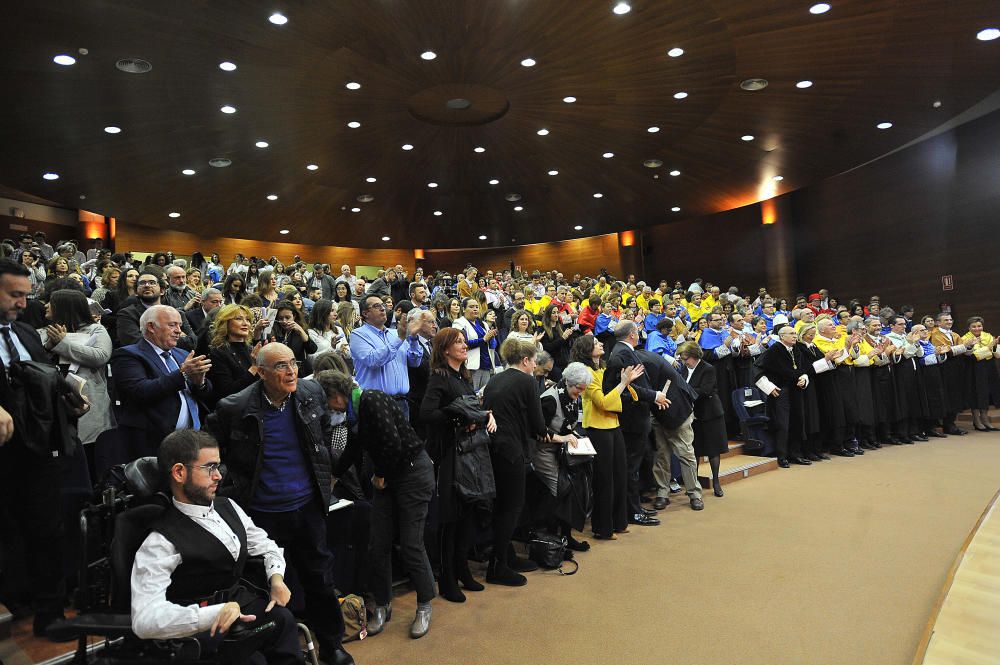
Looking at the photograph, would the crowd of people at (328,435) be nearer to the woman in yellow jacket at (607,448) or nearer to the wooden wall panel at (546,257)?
the woman in yellow jacket at (607,448)

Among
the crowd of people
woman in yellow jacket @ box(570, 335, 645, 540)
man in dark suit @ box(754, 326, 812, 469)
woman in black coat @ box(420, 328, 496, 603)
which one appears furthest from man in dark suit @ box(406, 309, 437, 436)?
man in dark suit @ box(754, 326, 812, 469)

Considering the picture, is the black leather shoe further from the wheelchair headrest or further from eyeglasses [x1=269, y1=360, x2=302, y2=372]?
the wheelchair headrest

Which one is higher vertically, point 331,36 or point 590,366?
point 331,36

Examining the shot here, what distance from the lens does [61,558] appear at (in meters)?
2.84

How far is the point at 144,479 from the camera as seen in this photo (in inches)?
90.1

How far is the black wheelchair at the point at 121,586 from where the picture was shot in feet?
6.58

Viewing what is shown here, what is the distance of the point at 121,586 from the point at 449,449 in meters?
1.99

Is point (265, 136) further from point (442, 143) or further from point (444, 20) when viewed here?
point (444, 20)

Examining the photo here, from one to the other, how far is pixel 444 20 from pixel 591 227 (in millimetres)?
13469

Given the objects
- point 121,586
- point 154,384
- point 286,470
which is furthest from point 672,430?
point 121,586

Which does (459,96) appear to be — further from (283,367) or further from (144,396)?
(283,367)

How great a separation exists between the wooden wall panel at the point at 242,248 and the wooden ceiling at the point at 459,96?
1.45 metres

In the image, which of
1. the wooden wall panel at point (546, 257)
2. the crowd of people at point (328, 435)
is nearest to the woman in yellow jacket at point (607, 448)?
the crowd of people at point (328, 435)

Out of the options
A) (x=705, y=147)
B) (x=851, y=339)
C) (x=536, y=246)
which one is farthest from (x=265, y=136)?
(x=536, y=246)
